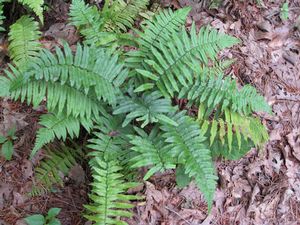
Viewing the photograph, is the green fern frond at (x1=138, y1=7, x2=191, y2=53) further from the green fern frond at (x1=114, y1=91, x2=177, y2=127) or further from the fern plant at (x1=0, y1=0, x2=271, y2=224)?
the green fern frond at (x1=114, y1=91, x2=177, y2=127)

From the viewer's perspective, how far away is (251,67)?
4.70 metres

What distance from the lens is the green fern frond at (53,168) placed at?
11.9ft

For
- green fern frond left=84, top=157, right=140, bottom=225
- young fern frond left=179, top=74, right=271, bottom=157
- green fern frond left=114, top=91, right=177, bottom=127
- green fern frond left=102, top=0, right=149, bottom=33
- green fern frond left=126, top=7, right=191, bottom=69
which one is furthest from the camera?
green fern frond left=102, top=0, right=149, bottom=33

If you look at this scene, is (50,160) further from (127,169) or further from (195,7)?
(195,7)

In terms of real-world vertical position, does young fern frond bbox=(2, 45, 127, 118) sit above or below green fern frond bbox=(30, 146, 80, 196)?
above

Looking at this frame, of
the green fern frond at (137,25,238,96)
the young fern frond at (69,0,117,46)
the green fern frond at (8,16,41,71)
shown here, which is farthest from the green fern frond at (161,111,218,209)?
the green fern frond at (8,16,41,71)

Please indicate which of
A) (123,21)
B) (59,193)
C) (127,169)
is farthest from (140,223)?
(123,21)

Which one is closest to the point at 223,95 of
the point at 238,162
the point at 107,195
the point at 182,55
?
the point at 182,55

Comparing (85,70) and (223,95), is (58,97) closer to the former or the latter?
(85,70)

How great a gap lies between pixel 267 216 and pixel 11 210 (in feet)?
8.24

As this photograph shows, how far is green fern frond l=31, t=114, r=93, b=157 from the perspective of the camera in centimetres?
340

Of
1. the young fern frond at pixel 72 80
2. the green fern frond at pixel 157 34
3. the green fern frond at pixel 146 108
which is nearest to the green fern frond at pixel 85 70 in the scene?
the young fern frond at pixel 72 80

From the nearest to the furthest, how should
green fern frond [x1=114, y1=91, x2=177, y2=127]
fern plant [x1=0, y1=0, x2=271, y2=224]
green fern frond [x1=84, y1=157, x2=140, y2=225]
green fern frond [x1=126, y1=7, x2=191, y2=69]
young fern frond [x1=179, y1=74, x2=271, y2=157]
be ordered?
1. green fern frond [x1=84, y1=157, x2=140, y2=225]
2. fern plant [x1=0, y1=0, x2=271, y2=224]
3. green fern frond [x1=114, y1=91, x2=177, y2=127]
4. young fern frond [x1=179, y1=74, x2=271, y2=157]
5. green fern frond [x1=126, y1=7, x2=191, y2=69]

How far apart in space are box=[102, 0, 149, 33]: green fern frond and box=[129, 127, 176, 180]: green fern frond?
127 cm
